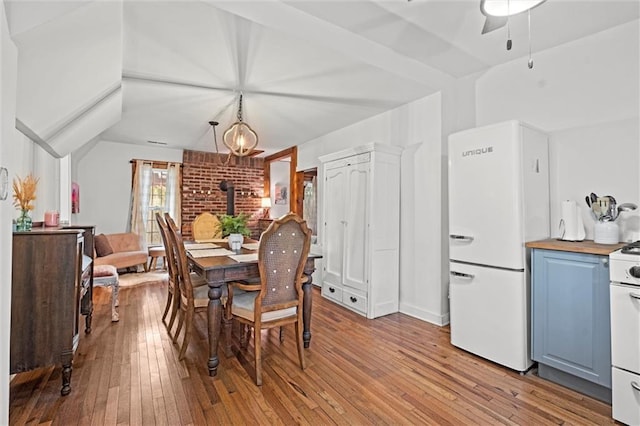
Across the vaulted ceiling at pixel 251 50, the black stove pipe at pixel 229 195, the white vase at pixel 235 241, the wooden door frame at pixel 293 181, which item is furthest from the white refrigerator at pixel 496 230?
the black stove pipe at pixel 229 195

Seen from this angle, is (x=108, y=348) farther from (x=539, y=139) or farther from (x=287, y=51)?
(x=539, y=139)

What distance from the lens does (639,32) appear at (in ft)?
7.32

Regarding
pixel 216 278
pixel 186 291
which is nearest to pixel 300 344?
pixel 216 278

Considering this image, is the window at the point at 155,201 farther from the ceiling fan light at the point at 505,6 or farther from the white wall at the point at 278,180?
the ceiling fan light at the point at 505,6

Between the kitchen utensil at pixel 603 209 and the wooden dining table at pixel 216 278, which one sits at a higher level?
the kitchen utensil at pixel 603 209

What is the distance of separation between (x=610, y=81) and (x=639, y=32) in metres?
0.34

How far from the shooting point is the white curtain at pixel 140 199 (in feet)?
19.1

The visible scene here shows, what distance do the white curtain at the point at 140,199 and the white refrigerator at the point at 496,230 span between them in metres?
5.57

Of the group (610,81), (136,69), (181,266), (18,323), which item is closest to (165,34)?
(136,69)

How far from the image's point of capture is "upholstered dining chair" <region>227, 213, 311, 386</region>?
2.14 meters

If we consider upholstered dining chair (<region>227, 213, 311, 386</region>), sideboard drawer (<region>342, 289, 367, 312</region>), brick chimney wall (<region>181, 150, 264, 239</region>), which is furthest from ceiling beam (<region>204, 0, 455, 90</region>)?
brick chimney wall (<region>181, 150, 264, 239</region>)

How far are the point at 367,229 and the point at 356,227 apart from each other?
7.9 inches

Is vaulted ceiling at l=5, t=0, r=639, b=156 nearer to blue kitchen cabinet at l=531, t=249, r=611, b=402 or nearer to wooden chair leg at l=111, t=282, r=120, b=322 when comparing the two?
wooden chair leg at l=111, t=282, r=120, b=322

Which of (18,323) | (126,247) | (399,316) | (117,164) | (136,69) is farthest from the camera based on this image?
(117,164)
